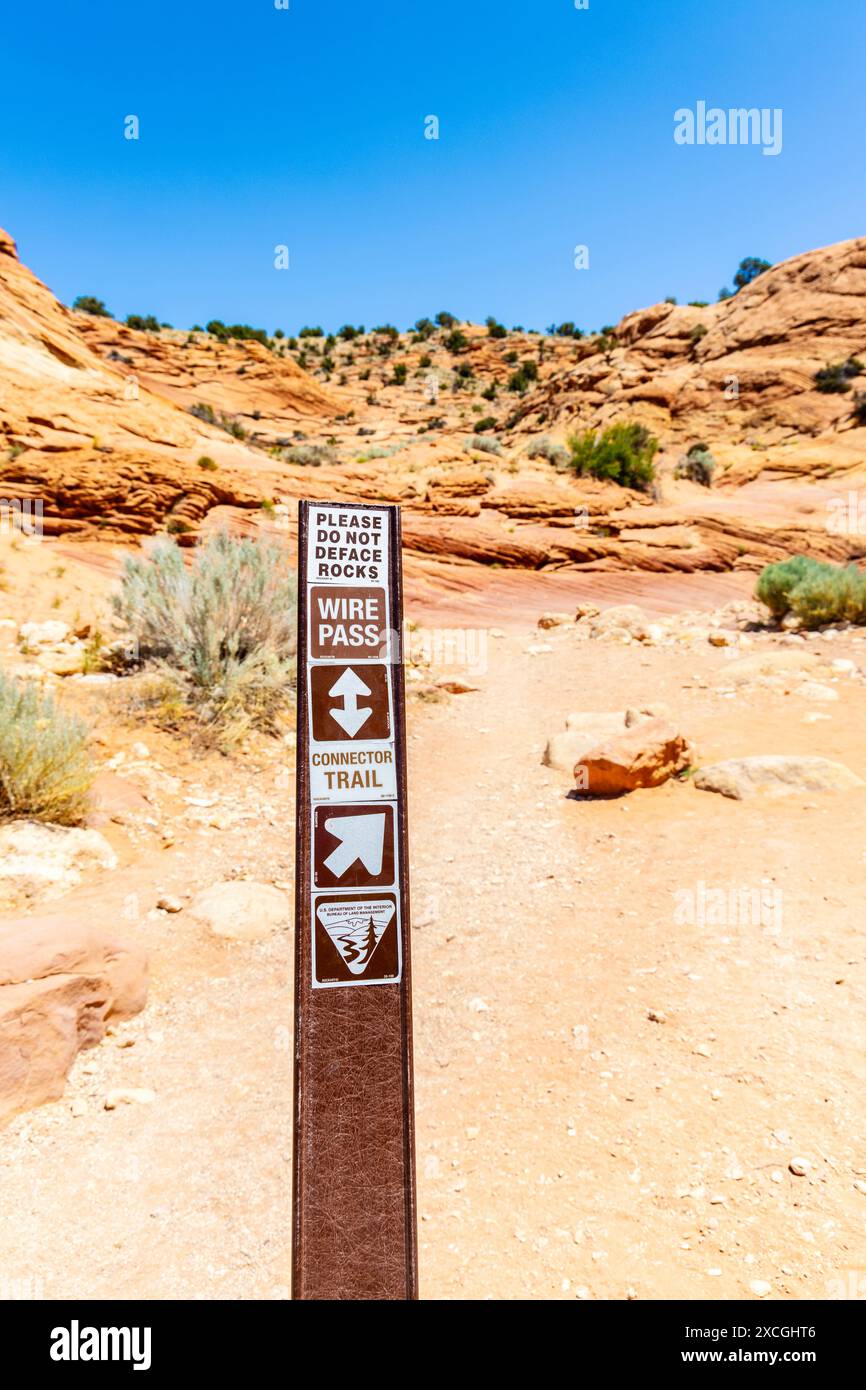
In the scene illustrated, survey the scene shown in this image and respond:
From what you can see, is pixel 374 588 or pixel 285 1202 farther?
pixel 285 1202

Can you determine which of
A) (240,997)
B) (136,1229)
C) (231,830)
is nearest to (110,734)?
(231,830)

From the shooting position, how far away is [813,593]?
9.16 m

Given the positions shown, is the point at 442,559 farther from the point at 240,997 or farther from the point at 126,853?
the point at 240,997

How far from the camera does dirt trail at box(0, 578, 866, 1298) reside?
2.12 m

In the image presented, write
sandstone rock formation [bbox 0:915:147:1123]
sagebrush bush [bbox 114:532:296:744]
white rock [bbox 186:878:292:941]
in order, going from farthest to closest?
1. sagebrush bush [bbox 114:532:296:744]
2. white rock [bbox 186:878:292:941]
3. sandstone rock formation [bbox 0:915:147:1123]

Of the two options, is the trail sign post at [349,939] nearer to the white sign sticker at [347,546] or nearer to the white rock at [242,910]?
the white sign sticker at [347,546]

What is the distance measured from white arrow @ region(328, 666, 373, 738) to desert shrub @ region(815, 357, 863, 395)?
2545 centimetres

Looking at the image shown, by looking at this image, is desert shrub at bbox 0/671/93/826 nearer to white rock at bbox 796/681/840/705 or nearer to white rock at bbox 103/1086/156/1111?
white rock at bbox 103/1086/156/1111

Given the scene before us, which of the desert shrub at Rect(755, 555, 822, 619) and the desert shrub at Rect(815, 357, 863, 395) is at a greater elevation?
the desert shrub at Rect(815, 357, 863, 395)

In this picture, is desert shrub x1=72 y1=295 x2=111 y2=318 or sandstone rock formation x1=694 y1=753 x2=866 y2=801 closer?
sandstone rock formation x1=694 y1=753 x2=866 y2=801

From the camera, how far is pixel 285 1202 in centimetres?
242

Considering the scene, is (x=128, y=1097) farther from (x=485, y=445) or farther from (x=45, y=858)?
(x=485, y=445)

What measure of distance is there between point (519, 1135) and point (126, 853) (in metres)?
2.87

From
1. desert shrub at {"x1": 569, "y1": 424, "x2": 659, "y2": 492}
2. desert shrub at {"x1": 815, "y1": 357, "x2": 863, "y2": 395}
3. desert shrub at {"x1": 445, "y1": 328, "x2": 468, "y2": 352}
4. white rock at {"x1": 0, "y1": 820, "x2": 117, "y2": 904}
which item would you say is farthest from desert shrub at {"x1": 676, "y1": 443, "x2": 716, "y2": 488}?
desert shrub at {"x1": 445, "y1": 328, "x2": 468, "y2": 352}
